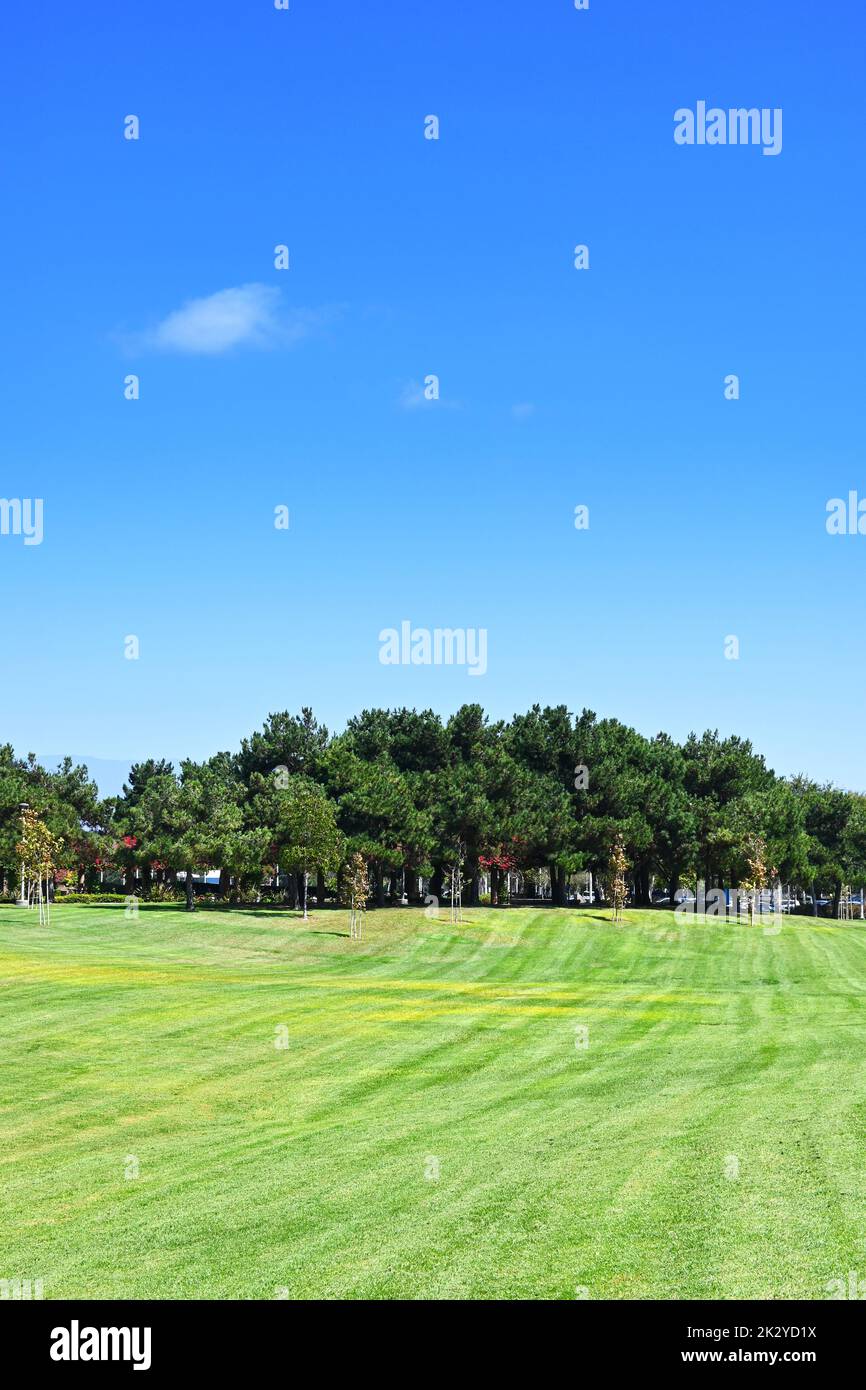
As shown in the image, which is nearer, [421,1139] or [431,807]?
[421,1139]

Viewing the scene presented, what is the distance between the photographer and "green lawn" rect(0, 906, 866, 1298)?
15367mm

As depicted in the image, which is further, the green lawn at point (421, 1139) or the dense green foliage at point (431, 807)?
the dense green foliage at point (431, 807)

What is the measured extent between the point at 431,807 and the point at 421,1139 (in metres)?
78.2

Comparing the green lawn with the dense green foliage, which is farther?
the dense green foliage

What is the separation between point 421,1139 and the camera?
75.8ft

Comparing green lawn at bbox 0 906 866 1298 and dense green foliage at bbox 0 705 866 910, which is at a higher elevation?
dense green foliage at bbox 0 705 866 910

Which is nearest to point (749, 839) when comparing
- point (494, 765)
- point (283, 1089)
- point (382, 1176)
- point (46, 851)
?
point (494, 765)

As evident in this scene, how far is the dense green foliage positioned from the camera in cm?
9619

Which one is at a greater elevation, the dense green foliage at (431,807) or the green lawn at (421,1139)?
the dense green foliage at (431,807)

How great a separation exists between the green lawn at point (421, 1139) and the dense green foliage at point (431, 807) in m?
42.0

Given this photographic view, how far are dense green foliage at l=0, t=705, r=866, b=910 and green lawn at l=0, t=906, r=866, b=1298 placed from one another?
42.0 m

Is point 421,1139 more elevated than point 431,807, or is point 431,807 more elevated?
point 431,807

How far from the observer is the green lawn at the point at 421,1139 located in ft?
50.4
